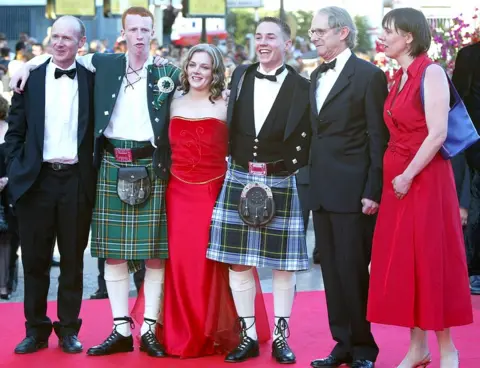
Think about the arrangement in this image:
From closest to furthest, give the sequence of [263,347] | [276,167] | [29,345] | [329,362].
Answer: [329,362], [276,167], [29,345], [263,347]

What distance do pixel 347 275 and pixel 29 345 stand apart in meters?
1.84

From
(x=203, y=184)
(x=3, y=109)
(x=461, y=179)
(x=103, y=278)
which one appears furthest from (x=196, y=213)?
(x=3, y=109)

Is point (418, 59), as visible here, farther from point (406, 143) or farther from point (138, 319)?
point (138, 319)

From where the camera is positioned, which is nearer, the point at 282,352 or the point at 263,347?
the point at 282,352

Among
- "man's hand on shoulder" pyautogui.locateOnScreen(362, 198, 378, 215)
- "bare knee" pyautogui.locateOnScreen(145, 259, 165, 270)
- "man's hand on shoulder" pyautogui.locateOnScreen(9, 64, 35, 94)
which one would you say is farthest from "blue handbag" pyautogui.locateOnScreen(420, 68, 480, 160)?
"man's hand on shoulder" pyautogui.locateOnScreen(9, 64, 35, 94)

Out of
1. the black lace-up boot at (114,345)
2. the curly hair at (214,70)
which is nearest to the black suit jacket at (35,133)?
the curly hair at (214,70)

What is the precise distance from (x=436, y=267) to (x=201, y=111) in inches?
61.9

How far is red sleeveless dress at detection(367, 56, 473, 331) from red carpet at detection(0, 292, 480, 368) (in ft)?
1.92

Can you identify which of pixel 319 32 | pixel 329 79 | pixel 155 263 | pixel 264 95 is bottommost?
pixel 155 263

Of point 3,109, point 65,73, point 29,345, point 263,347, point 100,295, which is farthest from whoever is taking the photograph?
point 3,109

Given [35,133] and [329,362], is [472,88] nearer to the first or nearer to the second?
[329,362]

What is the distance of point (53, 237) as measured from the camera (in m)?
5.77

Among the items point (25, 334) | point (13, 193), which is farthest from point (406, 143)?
point (25, 334)

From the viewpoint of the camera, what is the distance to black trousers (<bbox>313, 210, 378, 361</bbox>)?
17.2 feet
